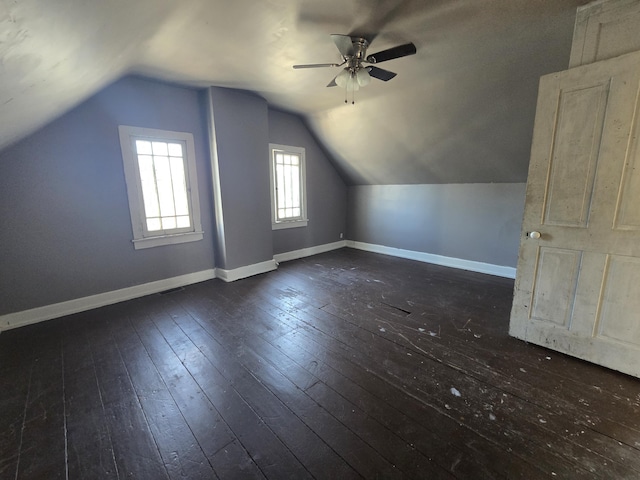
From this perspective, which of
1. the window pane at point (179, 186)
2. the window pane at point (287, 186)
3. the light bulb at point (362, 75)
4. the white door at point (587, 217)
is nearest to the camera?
the white door at point (587, 217)

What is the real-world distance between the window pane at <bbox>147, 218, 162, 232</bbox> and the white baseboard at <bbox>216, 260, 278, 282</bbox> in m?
1.03

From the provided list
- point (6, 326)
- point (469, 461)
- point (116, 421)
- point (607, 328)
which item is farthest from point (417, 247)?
point (6, 326)

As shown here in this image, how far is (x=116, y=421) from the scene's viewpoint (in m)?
1.61

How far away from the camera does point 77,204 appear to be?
2941mm

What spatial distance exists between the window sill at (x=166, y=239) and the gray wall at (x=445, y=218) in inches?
136

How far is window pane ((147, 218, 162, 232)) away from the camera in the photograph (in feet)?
11.4

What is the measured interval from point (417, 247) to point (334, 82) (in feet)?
11.3

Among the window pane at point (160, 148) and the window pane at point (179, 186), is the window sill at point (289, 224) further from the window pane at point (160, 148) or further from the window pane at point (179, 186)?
the window pane at point (160, 148)

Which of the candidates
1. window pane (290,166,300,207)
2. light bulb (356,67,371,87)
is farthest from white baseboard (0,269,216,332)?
light bulb (356,67,371,87)

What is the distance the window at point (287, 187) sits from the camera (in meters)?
4.82

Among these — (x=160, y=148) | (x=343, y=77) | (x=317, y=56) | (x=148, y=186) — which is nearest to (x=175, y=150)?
(x=160, y=148)

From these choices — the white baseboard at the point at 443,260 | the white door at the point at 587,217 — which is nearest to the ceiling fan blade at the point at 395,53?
the white door at the point at 587,217

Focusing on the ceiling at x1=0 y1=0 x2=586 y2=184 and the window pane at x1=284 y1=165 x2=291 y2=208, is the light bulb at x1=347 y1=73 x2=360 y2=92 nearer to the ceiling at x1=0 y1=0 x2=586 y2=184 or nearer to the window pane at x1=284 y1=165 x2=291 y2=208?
the ceiling at x1=0 y1=0 x2=586 y2=184

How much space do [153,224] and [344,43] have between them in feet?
10.2
